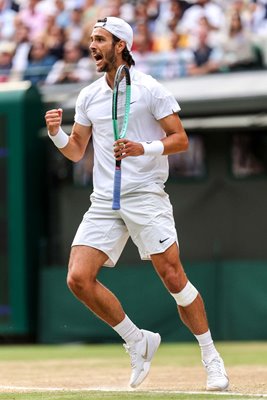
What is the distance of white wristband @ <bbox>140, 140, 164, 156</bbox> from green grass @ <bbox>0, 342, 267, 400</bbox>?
1409 mm

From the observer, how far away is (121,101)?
7.10 m

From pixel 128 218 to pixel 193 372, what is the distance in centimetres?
237

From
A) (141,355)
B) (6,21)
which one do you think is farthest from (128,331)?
(6,21)

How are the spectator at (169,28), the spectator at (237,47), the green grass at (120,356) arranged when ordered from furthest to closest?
the spectator at (169,28) < the spectator at (237,47) < the green grass at (120,356)

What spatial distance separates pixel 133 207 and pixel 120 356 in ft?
17.3

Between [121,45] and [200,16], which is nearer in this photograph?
[121,45]

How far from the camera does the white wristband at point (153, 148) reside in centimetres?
684

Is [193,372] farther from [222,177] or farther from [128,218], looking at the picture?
[222,177]

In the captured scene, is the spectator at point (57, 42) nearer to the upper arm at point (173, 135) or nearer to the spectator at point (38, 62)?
the spectator at point (38, 62)

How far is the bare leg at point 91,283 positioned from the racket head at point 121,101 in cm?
74

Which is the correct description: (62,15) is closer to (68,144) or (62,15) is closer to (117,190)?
(68,144)

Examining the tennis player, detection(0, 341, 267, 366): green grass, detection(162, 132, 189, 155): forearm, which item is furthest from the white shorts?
detection(0, 341, 267, 366): green grass

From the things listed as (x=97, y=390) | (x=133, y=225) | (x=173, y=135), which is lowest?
(x=97, y=390)

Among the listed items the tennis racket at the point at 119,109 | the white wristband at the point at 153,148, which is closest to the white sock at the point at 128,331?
the tennis racket at the point at 119,109
